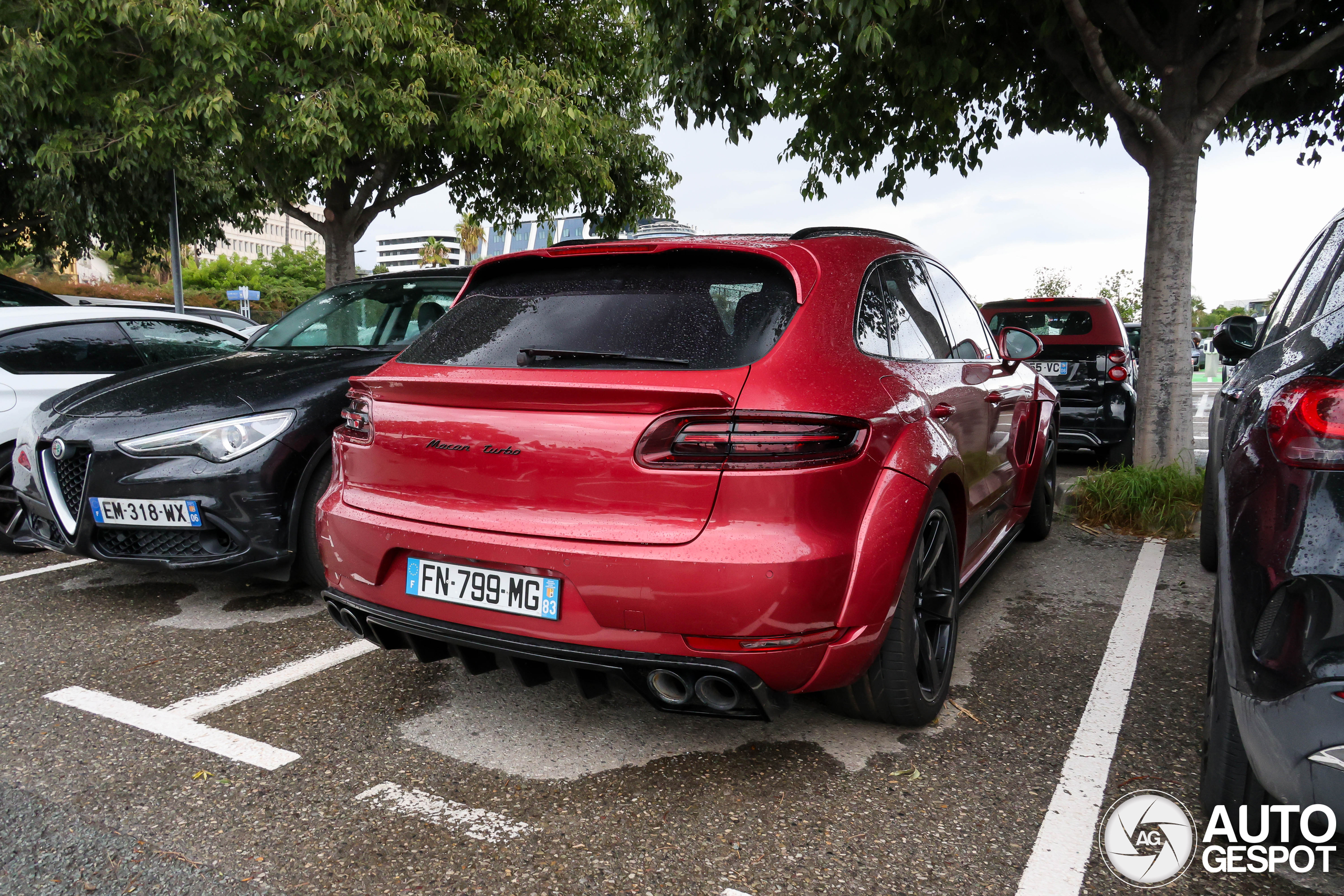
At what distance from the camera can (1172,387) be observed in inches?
260

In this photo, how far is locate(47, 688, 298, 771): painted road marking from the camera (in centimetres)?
272

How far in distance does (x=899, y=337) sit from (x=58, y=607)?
13.0 ft

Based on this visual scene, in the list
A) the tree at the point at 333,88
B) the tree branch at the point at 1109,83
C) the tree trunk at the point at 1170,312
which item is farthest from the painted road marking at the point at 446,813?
the tree at the point at 333,88

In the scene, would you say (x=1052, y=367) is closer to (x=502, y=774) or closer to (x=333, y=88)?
(x=502, y=774)

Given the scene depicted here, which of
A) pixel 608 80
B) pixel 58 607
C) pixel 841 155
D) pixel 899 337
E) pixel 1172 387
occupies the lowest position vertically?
pixel 58 607

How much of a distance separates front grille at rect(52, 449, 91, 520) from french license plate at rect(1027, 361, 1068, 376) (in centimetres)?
722

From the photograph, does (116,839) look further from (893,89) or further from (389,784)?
(893,89)

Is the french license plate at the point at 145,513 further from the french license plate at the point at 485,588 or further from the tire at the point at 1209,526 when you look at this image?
the tire at the point at 1209,526

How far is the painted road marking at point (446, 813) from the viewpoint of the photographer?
7.55 feet

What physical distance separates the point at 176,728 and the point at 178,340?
3940mm

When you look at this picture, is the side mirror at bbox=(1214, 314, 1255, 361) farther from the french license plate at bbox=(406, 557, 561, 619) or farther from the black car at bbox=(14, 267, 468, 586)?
the black car at bbox=(14, 267, 468, 586)

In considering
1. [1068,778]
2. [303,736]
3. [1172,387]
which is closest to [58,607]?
[303,736]

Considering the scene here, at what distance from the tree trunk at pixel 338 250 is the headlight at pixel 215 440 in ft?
33.4

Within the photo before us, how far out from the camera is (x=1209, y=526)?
470 cm
